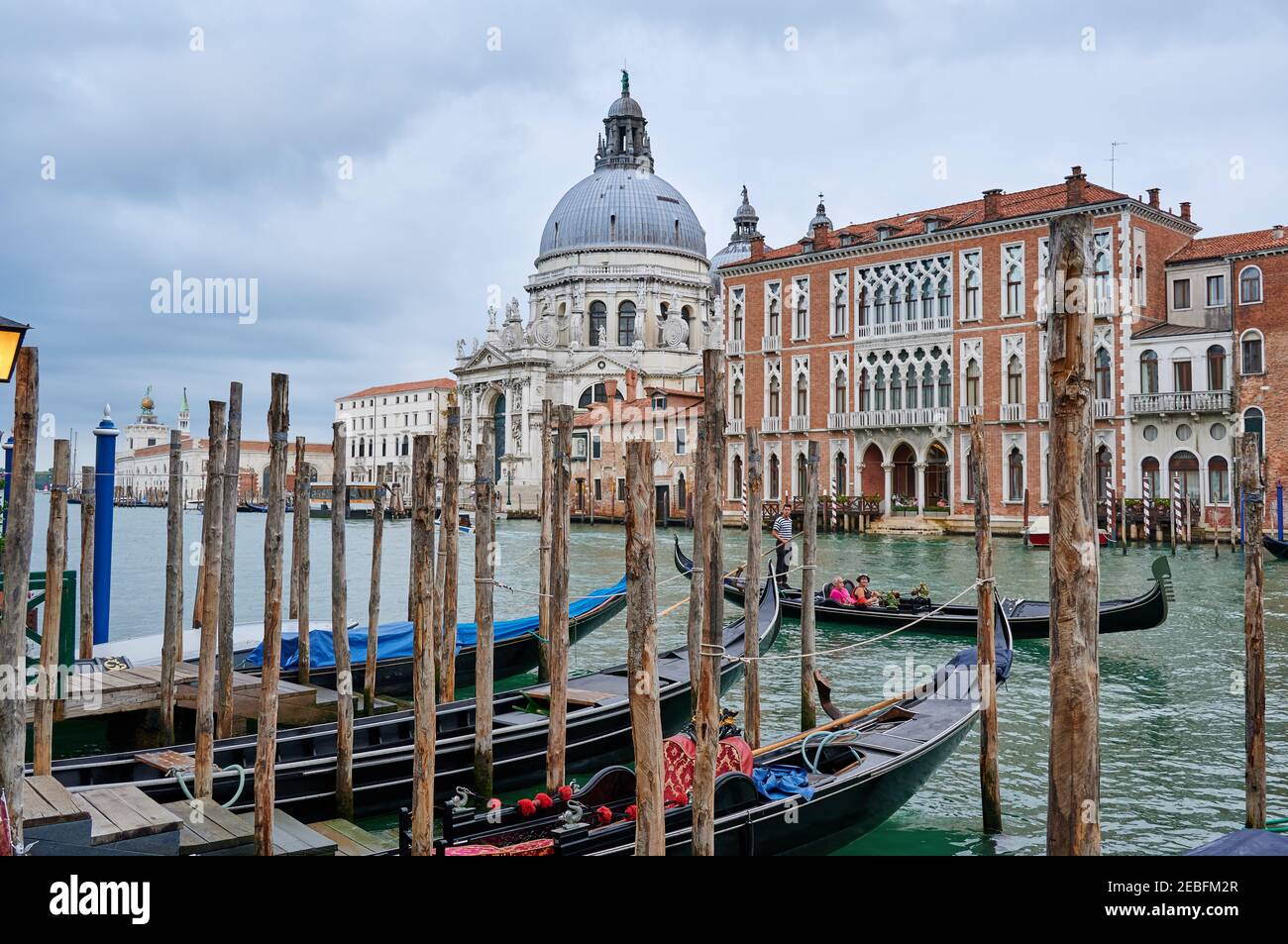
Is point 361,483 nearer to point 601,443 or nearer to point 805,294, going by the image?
point 601,443

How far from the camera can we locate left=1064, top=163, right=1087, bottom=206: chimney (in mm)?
20609

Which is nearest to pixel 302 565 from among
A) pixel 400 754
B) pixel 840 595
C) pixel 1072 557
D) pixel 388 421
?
pixel 400 754

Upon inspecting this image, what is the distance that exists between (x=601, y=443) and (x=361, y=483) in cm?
2350

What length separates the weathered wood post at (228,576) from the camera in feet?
15.9

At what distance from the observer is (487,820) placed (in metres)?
4.04

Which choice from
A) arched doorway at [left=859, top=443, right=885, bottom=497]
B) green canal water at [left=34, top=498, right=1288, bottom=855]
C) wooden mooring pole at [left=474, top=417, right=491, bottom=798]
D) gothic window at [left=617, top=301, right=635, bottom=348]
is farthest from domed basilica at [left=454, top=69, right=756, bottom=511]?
wooden mooring pole at [left=474, top=417, right=491, bottom=798]

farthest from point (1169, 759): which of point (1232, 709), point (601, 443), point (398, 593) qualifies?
point (601, 443)

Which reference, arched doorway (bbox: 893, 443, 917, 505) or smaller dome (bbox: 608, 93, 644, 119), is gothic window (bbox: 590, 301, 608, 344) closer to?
smaller dome (bbox: 608, 93, 644, 119)

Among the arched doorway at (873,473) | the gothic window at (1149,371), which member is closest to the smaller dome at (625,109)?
the arched doorway at (873,473)

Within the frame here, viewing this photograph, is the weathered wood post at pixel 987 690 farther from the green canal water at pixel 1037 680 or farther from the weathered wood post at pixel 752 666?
the weathered wood post at pixel 752 666

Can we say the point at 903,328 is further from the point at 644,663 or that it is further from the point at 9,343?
the point at 9,343

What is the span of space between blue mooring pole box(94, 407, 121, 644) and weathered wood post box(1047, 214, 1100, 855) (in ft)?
19.7
